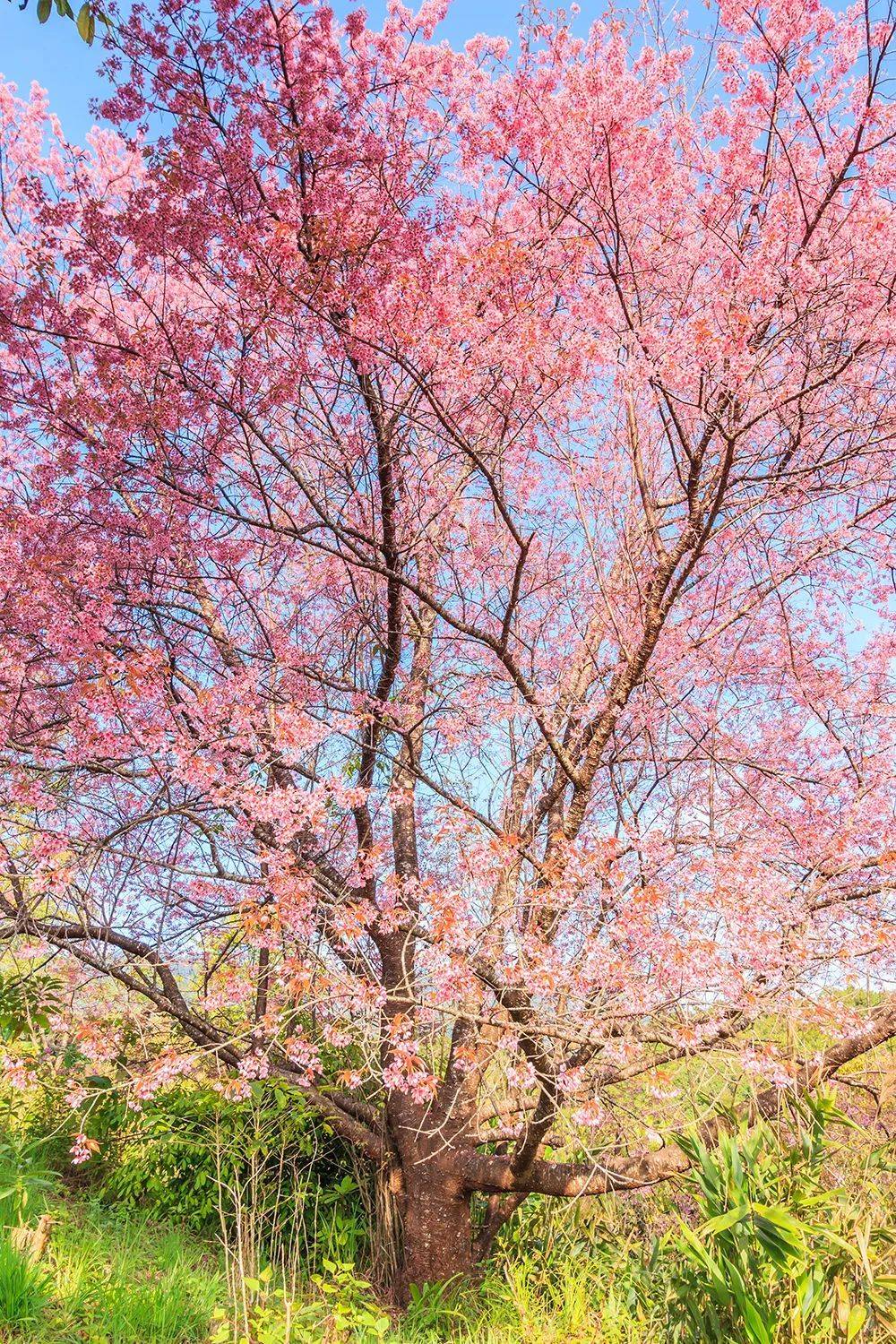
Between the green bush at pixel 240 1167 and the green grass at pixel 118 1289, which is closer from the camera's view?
the green grass at pixel 118 1289

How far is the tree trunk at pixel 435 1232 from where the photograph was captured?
4848mm

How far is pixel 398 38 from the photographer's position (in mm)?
5262

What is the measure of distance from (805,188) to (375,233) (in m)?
2.12

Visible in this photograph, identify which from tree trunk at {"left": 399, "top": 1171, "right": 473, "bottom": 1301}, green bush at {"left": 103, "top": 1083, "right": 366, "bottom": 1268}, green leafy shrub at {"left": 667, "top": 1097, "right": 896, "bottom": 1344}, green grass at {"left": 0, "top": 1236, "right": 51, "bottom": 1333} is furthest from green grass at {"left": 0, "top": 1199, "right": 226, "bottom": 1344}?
green leafy shrub at {"left": 667, "top": 1097, "right": 896, "bottom": 1344}

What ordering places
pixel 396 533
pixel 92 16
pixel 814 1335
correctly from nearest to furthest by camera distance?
1. pixel 92 16
2. pixel 814 1335
3. pixel 396 533

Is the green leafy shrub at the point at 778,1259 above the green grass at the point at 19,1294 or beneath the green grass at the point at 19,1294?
above

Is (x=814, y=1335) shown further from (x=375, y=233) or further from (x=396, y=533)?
(x=375, y=233)

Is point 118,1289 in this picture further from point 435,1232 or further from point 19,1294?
point 435,1232

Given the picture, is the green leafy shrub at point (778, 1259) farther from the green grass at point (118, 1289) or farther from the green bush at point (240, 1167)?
the green bush at point (240, 1167)

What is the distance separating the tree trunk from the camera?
191 inches

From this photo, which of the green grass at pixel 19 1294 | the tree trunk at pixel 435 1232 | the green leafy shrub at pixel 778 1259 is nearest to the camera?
the green leafy shrub at pixel 778 1259

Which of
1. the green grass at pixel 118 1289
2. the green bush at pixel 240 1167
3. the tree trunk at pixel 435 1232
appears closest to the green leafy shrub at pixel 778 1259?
the tree trunk at pixel 435 1232

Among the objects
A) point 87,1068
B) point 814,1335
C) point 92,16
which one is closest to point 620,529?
point 92,16

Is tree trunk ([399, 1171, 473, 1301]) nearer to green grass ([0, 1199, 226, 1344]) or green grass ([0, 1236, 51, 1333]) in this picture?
green grass ([0, 1199, 226, 1344])
